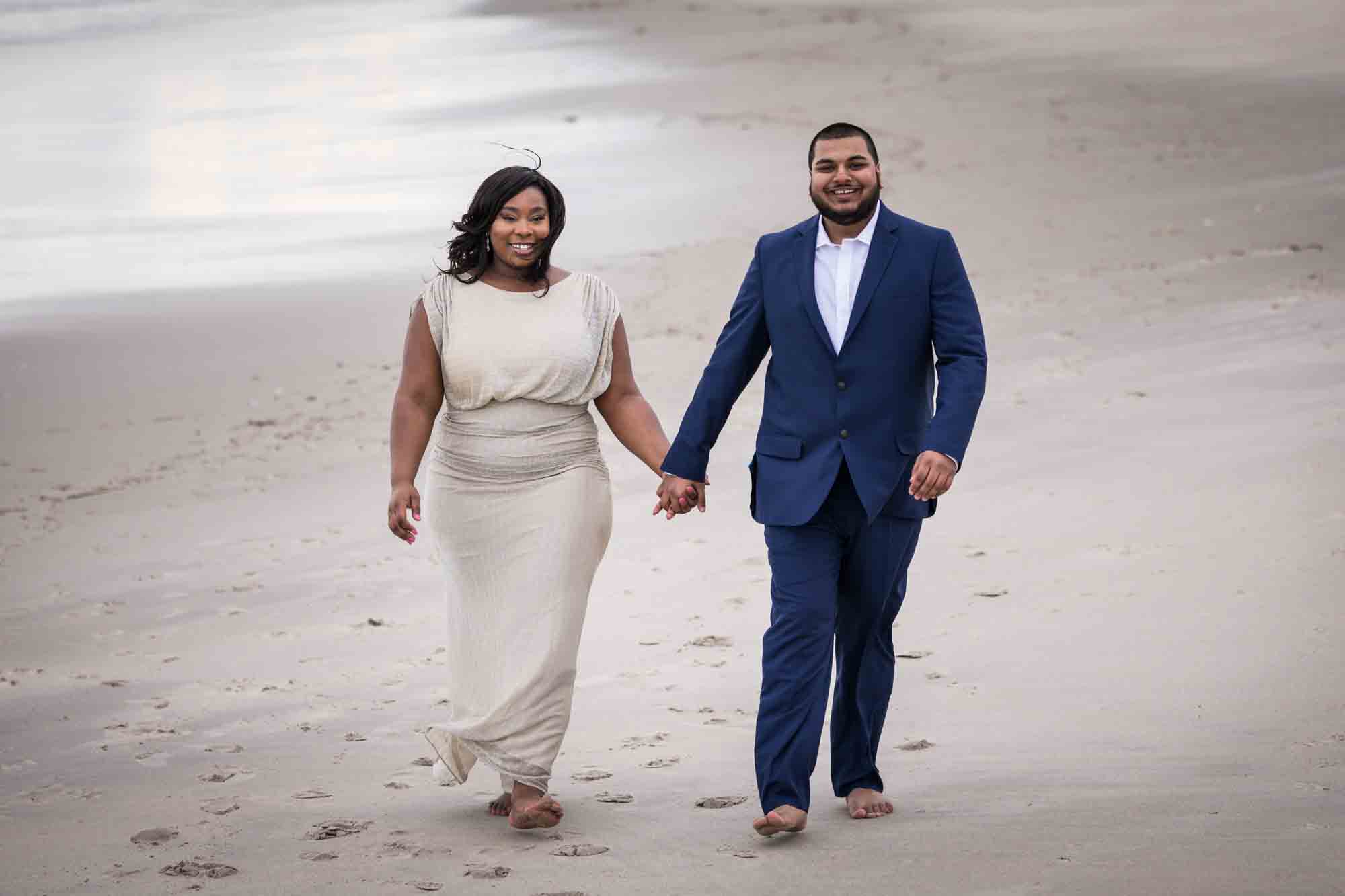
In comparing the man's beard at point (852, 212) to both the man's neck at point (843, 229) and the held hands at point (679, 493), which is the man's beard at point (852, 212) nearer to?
the man's neck at point (843, 229)

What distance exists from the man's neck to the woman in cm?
66

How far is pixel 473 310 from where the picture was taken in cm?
489

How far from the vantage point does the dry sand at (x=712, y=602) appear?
14.5 feet

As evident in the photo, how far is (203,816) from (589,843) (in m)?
1.11

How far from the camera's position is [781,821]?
4.36 meters

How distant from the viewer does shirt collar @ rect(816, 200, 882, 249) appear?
4527 millimetres

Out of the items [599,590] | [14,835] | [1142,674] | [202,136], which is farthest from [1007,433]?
[202,136]

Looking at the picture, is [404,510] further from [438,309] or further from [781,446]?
[781,446]

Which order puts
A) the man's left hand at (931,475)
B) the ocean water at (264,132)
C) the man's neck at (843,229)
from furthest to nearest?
1. the ocean water at (264,132)
2. the man's neck at (843,229)
3. the man's left hand at (931,475)

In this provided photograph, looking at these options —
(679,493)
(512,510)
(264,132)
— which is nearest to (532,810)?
(512,510)

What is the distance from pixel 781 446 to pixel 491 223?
1038 mm

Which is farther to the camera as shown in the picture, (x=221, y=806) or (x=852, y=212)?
(x=221, y=806)

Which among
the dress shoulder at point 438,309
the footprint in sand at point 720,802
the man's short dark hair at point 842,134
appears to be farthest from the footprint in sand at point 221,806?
the man's short dark hair at point 842,134

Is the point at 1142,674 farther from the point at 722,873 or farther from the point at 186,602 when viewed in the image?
the point at 186,602
